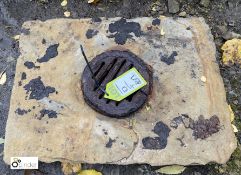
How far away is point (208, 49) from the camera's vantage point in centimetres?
249

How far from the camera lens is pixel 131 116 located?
228cm

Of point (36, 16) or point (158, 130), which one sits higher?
point (36, 16)

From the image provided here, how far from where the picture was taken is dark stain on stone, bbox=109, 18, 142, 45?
2.53 meters

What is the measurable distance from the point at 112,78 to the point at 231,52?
950 millimetres

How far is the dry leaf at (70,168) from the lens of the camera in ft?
7.53

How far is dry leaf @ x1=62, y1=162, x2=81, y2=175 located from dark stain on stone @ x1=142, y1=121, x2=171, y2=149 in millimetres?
422

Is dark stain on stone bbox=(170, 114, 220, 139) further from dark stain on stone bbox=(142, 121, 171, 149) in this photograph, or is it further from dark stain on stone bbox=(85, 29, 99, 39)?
dark stain on stone bbox=(85, 29, 99, 39)

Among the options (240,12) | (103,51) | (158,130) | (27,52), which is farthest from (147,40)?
(240,12)

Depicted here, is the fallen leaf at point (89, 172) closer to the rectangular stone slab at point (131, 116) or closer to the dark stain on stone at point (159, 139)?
the rectangular stone slab at point (131, 116)

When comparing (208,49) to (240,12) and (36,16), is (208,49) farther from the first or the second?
(36,16)

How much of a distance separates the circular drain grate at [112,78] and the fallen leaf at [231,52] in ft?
2.20

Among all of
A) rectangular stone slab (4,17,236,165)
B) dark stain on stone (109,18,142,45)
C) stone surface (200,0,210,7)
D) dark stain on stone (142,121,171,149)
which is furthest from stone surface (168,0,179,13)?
dark stain on stone (142,121,171,149)

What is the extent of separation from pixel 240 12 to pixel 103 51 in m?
1.23

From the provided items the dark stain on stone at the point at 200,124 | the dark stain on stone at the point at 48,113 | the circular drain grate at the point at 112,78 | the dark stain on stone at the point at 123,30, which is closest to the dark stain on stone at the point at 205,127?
the dark stain on stone at the point at 200,124
